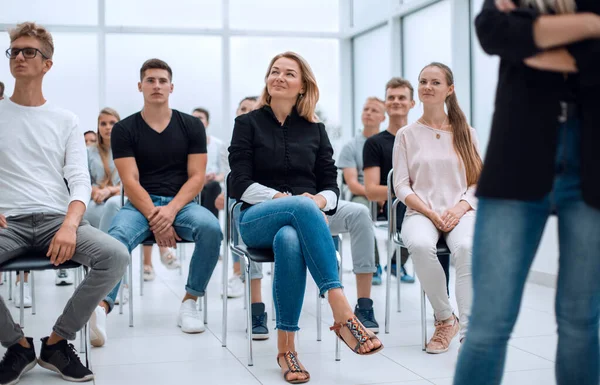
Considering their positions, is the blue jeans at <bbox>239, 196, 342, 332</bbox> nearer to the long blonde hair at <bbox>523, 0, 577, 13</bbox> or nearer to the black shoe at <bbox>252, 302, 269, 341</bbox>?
the black shoe at <bbox>252, 302, 269, 341</bbox>

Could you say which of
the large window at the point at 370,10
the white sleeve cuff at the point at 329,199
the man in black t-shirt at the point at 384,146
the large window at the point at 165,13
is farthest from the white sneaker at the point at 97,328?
the large window at the point at 165,13

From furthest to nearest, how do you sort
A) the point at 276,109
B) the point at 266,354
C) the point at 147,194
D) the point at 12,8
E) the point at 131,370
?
the point at 12,8, the point at 147,194, the point at 276,109, the point at 266,354, the point at 131,370

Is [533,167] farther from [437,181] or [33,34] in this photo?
[33,34]

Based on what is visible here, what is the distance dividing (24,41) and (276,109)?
1.04 metres

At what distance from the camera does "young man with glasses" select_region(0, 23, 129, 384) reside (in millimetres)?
2414

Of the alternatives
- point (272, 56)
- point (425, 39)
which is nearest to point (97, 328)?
point (425, 39)

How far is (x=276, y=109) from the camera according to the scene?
302 centimetres

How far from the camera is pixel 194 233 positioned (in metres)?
3.20

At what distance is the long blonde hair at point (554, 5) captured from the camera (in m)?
1.34

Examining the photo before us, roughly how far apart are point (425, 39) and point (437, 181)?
3.86 m

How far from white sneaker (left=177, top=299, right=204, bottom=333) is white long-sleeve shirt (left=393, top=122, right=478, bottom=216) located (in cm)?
109

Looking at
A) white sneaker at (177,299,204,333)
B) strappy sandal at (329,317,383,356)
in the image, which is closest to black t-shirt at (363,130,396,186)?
white sneaker at (177,299,204,333)

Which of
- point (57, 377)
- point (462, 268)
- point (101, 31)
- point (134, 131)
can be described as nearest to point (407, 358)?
point (462, 268)

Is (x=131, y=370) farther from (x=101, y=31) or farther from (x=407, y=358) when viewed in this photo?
(x=101, y=31)
